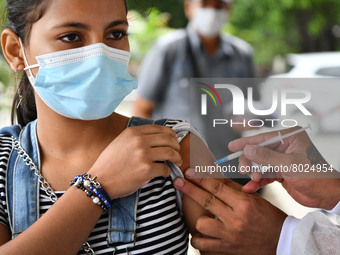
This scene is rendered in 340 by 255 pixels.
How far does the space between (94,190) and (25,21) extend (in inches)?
23.2

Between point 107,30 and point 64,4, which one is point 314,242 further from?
point 64,4

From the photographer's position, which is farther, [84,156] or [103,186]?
[84,156]

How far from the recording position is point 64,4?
1.28 m

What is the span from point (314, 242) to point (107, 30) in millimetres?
909

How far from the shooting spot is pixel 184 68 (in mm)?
3229

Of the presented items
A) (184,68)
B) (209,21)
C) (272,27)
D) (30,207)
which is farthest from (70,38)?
(272,27)

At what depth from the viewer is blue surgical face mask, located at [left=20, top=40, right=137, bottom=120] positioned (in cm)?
131

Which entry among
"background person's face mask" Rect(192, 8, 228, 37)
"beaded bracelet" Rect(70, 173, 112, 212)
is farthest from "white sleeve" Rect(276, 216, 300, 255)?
"background person's face mask" Rect(192, 8, 228, 37)

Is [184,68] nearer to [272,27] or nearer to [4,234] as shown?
[4,234]

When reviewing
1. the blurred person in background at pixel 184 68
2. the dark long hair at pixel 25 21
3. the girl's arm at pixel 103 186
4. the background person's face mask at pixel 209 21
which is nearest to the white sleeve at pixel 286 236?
the girl's arm at pixel 103 186

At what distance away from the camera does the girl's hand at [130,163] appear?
123 cm

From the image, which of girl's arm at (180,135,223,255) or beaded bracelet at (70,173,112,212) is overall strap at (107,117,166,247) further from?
girl's arm at (180,135,223,255)

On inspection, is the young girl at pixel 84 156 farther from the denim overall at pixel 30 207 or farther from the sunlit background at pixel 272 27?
the sunlit background at pixel 272 27

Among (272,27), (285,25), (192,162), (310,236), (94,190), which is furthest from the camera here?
(285,25)
